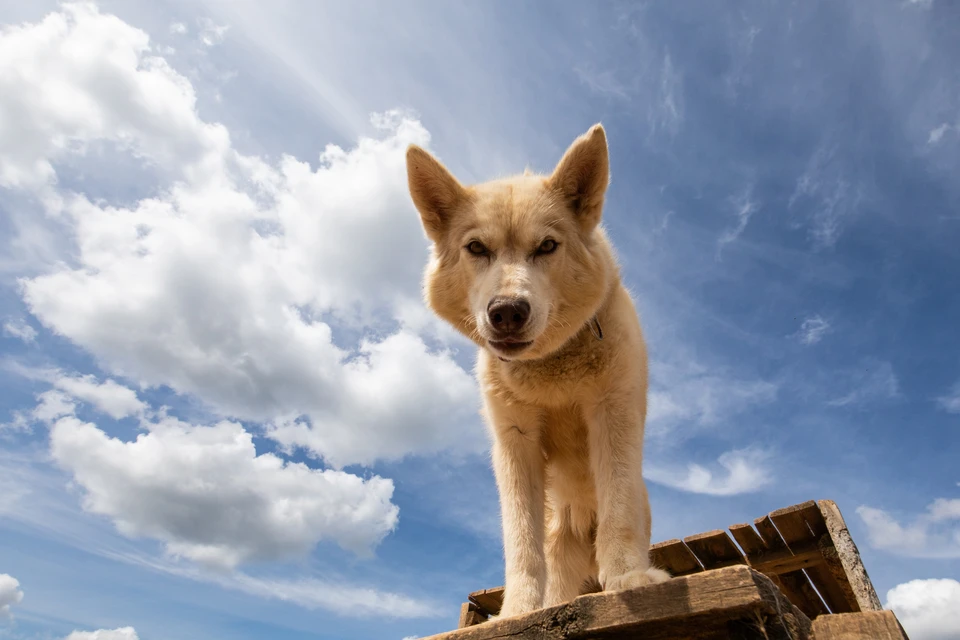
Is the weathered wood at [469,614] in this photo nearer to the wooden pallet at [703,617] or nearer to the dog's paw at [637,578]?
the dog's paw at [637,578]

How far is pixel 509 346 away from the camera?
3807 millimetres

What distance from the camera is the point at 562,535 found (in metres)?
4.89

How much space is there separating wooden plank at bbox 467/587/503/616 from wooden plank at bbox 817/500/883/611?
3.42 meters

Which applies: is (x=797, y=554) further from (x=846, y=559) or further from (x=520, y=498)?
(x=520, y=498)

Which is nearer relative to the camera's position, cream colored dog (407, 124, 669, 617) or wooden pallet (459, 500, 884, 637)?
cream colored dog (407, 124, 669, 617)

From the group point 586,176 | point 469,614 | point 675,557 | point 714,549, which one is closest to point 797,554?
point 714,549

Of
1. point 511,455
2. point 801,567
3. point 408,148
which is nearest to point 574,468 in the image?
point 511,455

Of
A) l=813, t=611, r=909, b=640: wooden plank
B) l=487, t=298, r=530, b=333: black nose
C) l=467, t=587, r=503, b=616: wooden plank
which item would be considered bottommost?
l=813, t=611, r=909, b=640: wooden plank

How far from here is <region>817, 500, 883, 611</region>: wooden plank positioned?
5223mm

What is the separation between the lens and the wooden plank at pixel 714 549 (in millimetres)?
5922

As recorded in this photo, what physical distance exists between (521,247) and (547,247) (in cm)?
20

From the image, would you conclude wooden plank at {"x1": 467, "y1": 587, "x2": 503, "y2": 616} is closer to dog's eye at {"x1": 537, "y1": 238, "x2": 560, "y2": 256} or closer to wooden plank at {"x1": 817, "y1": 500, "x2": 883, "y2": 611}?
wooden plank at {"x1": 817, "y1": 500, "x2": 883, "y2": 611}

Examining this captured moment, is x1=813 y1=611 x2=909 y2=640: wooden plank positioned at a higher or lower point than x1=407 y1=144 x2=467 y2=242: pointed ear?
lower

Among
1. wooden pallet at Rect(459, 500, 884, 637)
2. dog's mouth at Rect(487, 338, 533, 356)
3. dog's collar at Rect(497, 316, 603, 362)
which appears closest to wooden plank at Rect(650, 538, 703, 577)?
wooden pallet at Rect(459, 500, 884, 637)
